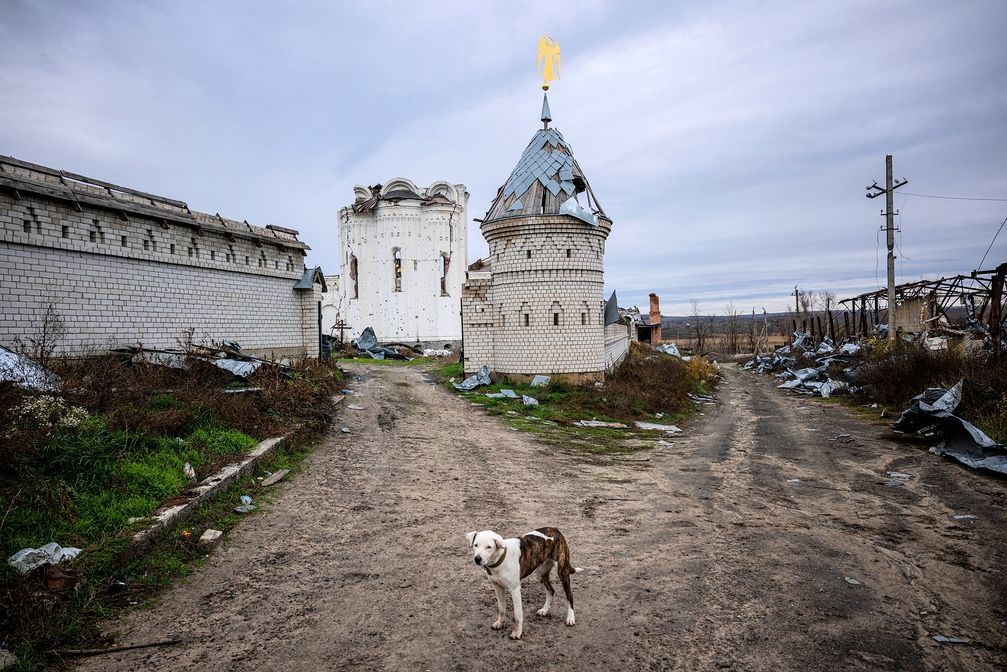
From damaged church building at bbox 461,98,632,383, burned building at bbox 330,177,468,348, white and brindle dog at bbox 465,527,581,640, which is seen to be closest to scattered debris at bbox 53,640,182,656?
white and brindle dog at bbox 465,527,581,640

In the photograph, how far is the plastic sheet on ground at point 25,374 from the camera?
25.3 feet

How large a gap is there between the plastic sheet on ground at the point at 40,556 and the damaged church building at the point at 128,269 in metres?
7.07

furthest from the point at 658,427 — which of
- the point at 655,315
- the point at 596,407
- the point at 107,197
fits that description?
the point at 655,315

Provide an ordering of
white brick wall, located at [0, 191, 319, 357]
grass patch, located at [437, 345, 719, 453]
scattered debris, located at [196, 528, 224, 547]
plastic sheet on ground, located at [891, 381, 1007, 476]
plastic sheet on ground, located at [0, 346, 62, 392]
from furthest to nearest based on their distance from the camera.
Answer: grass patch, located at [437, 345, 719, 453]
white brick wall, located at [0, 191, 319, 357]
plastic sheet on ground, located at [891, 381, 1007, 476]
plastic sheet on ground, located at [0, 346, 62, 392]
scattered debris, located at [196, 528, 224, 547]

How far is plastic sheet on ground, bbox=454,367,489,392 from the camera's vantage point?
16375 mm

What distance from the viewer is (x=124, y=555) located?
483 centimetres

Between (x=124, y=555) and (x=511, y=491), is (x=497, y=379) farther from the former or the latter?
(x=124, y=555)

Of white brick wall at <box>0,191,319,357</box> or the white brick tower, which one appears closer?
white brick wall at <box>0,191,319,357</box>

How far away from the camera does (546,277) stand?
1608 cm

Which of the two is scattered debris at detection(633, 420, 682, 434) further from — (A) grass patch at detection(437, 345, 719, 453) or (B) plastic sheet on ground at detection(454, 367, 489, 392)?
(B) plastic sheet on ground at detection(454, 367, 489, 392)

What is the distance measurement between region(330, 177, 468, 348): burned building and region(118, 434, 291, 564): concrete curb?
2413 centimetres

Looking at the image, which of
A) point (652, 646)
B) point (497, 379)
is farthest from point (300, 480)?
point (497, 379)

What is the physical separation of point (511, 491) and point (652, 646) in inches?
152

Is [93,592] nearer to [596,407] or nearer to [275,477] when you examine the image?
[275,477]
